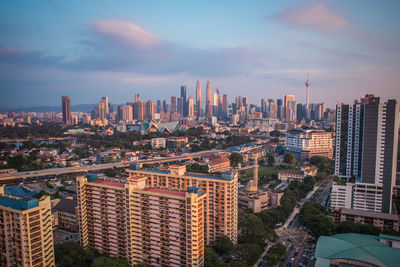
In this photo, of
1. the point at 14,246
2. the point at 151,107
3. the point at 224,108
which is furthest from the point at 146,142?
the point at 224,108

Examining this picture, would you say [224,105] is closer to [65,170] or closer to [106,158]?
[106,158]

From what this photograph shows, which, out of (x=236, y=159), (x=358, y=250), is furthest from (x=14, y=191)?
(x=236, y=159)

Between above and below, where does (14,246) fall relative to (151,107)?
below

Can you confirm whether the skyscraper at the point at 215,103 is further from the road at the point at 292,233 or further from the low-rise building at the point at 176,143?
the road at the point at 292,233

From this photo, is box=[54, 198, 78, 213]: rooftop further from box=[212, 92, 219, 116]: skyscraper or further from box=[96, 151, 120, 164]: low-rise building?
box=[212, 92, 219, 116]: skyscraper

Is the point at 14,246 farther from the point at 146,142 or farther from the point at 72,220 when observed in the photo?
the point at 146,142

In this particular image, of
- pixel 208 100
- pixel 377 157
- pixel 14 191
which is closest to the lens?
pixel 14 191

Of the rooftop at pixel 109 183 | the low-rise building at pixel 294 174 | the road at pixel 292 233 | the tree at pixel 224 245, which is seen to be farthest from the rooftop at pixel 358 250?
the low-rise building at pixel 294 174

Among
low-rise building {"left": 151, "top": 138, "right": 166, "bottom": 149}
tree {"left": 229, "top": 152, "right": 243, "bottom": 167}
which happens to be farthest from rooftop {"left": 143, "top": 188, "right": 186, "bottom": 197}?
low-rise building {"left": 151, "top": 138, "right": 166, "bottom": 149}
